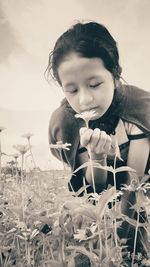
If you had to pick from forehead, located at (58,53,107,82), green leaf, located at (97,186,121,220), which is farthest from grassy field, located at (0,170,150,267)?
forehead, located at (58,53,107,82)

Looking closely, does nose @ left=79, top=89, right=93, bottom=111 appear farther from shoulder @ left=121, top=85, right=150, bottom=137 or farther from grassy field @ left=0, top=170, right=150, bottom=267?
grassy field @ left=0, top=170, right=150, bottom=267

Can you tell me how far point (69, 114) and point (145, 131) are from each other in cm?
24

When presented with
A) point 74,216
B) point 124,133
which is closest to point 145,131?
point 124,133

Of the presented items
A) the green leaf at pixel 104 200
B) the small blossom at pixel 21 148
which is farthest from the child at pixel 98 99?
the green leaf at pixel 104 200

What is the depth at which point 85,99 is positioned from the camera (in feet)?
2.98

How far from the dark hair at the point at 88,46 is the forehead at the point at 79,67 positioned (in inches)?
0.6

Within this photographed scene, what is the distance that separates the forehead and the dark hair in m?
0.01

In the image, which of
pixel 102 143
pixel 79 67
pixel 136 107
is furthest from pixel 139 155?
pixel 102 143

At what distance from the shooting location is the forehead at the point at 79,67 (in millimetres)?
929

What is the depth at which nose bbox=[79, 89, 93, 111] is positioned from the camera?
91 cm

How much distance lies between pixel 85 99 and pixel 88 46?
153 millimetres

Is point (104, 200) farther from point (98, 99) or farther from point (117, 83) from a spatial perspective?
point (117, 83)

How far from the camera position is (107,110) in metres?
1.05

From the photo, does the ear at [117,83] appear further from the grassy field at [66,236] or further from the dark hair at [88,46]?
the grassy field at [66,236]
